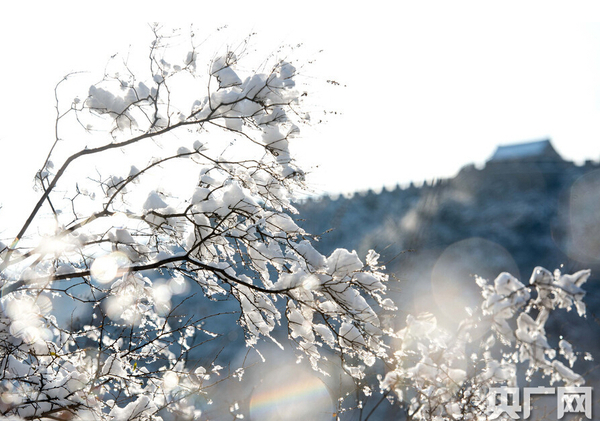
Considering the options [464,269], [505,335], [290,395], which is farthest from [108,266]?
[464,269]

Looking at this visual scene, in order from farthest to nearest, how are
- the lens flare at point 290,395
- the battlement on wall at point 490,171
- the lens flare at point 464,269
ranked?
the battlement on wall at point 490,171 → the lens flare at point 464,269 → the lens flare at point 290,395

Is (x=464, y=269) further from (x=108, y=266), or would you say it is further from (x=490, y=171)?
(x=108, y=266)

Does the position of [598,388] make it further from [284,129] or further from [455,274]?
[284,129]

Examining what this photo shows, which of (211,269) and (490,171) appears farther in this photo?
(490,171)

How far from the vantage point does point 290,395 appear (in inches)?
904

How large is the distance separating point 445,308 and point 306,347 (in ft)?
103

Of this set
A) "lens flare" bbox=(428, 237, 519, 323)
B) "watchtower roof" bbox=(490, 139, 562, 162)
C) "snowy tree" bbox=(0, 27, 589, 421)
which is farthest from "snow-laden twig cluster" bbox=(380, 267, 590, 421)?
"watchtower roof" bbox=(490, 139, 562, 162)

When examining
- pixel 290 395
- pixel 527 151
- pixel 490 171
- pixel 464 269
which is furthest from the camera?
pixel 527 151

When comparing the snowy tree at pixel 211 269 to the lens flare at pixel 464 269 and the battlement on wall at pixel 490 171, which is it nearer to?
the lens flare at pixel 464 269

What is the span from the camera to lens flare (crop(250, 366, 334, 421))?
21891mm

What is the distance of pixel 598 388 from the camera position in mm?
19547

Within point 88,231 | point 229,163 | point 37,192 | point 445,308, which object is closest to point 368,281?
point 229,163

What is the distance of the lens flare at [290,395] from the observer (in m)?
Answer: 21.9

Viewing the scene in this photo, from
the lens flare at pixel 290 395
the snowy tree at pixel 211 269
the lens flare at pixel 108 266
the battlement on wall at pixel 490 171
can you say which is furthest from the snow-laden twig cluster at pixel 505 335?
the battlement on wall at pixel 490 171
